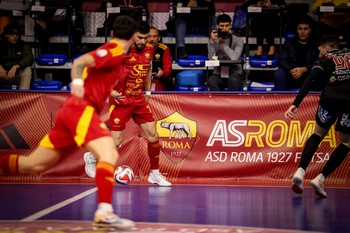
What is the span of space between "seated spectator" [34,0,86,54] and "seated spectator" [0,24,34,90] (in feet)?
2.48

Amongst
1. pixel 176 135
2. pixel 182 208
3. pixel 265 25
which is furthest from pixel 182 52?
pixel 182 208

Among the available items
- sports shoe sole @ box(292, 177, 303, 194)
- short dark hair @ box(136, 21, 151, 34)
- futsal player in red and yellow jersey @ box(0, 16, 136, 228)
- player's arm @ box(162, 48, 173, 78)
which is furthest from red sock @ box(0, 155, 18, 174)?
player's arm @ box(162, 48, 173, 78)

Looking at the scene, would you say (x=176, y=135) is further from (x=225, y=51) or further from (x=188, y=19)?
(x=188, y=19)

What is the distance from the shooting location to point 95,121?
18.0 ft

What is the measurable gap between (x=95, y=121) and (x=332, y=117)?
3.53 m

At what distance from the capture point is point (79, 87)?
202 inches

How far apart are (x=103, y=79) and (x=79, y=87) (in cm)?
58

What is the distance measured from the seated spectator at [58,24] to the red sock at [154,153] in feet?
13.9

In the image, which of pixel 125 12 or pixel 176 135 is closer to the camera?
pixel 176 135

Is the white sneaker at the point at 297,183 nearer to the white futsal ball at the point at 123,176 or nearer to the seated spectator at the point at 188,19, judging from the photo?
the white futsal ball at the point at 123,176

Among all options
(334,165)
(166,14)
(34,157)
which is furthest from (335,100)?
(166,14)

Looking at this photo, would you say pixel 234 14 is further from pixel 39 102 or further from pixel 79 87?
pixel 79 87

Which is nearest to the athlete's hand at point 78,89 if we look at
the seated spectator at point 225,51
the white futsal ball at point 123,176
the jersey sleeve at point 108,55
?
the jersey sleeve at point 108,55

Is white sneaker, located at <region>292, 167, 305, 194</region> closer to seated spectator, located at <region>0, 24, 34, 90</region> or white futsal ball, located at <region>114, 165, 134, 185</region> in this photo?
white futsal ball, located at <region>114, 165, 134, 185</region>
